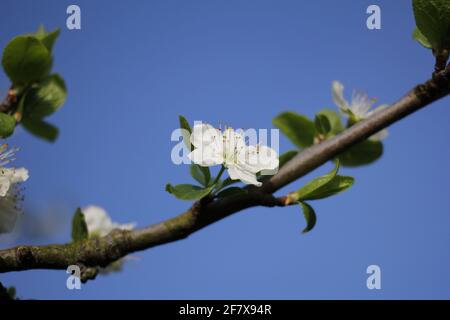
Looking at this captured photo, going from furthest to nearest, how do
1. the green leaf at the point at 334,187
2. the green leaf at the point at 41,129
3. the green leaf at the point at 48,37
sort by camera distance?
1. the green leaf at the point at 41,129
2. the green leaf at the point at 48,37
3. the green leaf at the point at 334,187

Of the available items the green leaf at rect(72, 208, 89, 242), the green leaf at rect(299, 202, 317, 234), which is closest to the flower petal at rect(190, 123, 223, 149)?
the green leaf at rect(299, 202, 317, 234)

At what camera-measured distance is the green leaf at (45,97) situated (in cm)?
156

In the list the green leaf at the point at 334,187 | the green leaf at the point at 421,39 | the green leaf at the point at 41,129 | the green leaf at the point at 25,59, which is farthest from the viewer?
the green leaf at the point at 41,129

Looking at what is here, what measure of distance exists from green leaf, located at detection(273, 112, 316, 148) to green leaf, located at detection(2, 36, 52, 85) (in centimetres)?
70

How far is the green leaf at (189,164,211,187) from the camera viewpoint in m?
1.16

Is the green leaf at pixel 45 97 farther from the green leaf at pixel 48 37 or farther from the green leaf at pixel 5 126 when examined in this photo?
the green leaf at pixel 5 126

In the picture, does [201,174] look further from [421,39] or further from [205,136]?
[421,39]

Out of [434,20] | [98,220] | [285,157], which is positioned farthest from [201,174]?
[98,220]

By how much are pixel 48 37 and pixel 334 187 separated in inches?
35.9

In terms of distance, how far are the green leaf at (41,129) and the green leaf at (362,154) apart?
923 mm

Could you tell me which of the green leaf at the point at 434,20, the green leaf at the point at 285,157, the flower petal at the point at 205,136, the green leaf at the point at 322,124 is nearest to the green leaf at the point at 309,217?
the green leaf at the point at 285,157

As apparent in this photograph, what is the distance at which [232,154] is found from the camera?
1.21 meters

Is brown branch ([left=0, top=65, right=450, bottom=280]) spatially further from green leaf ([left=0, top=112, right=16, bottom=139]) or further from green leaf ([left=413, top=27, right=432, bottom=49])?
green leaf ([left=0, top=112, right=16, bottom=139])
